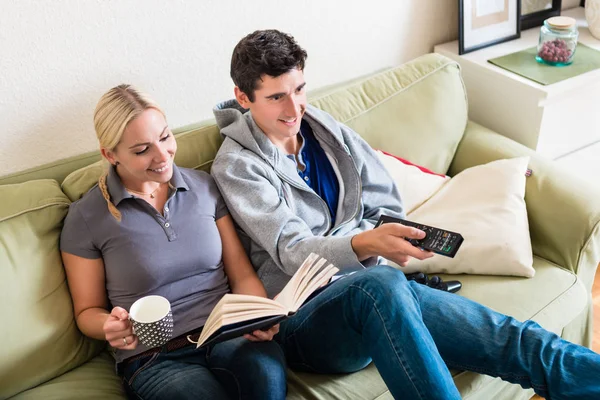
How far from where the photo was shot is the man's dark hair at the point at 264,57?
167 centimetres

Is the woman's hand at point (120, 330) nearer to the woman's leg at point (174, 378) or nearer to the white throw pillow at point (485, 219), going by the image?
the woman's leg at point (174, 378)

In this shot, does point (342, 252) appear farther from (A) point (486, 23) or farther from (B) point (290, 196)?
(A) point (486, 23)

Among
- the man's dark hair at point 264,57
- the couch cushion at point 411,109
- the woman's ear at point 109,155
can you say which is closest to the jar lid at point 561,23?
the couch cushion at point 411,109

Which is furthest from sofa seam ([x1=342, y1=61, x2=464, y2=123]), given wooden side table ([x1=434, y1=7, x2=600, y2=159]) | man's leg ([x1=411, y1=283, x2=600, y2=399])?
man's leg ([x1=411, y1=283, x2=600, y2=399])

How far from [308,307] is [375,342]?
212 millimetres

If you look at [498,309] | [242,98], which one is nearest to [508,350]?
[498,309]

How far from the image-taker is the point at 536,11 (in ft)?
9.01

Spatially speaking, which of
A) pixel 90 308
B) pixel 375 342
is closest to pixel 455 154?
pixel 375 342

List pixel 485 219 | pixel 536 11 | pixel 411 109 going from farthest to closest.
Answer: pixel 536 11 < pixel 411 109 < pixel 485 219

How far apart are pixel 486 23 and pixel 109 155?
1.63 metres

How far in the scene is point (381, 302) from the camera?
147 cm

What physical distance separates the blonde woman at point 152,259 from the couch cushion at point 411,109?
2.11 ft

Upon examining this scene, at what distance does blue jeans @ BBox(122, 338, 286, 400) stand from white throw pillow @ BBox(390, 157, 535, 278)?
60 cm

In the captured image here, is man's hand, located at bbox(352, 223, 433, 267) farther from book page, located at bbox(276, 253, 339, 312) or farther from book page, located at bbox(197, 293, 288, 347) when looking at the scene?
book page, located at bbox(197, 293, 288, 347)
